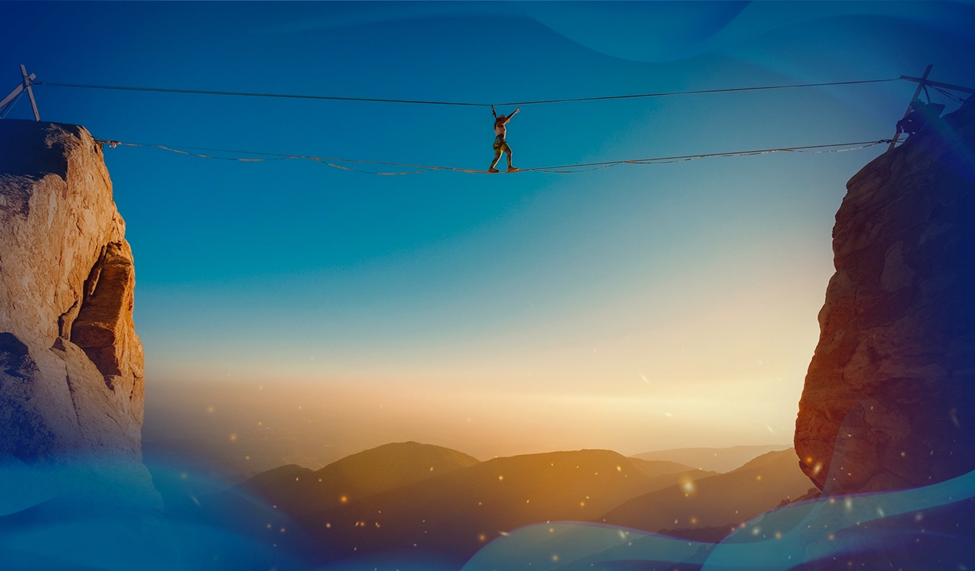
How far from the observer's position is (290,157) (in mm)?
12422

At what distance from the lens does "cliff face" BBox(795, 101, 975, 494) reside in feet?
41.6

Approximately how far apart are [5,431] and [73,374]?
322cm

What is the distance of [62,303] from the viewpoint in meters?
11.3

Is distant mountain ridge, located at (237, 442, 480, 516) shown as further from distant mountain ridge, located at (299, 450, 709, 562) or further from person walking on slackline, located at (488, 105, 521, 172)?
person walking on slackline, located at (488, 105, 521, 172)

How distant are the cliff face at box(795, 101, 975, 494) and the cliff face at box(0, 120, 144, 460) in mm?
27035

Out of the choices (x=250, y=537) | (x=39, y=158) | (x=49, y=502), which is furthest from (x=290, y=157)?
(x=250, y=537)

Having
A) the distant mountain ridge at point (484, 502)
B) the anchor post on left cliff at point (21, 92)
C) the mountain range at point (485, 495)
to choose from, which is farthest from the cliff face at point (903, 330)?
the distant mountain ridge at point (484, 502)

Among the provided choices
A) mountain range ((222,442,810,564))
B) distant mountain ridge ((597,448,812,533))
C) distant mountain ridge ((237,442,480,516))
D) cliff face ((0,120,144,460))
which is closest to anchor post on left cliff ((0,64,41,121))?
cliff face ((0,120,144,460))

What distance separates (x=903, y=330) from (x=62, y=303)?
30.2m

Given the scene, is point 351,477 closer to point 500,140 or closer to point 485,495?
point 485,495

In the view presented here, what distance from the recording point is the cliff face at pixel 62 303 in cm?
857

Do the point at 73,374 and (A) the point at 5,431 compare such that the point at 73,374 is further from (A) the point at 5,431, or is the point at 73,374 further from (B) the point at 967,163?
(B) the point at 967,163

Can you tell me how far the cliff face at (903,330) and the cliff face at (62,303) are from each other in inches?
1064
